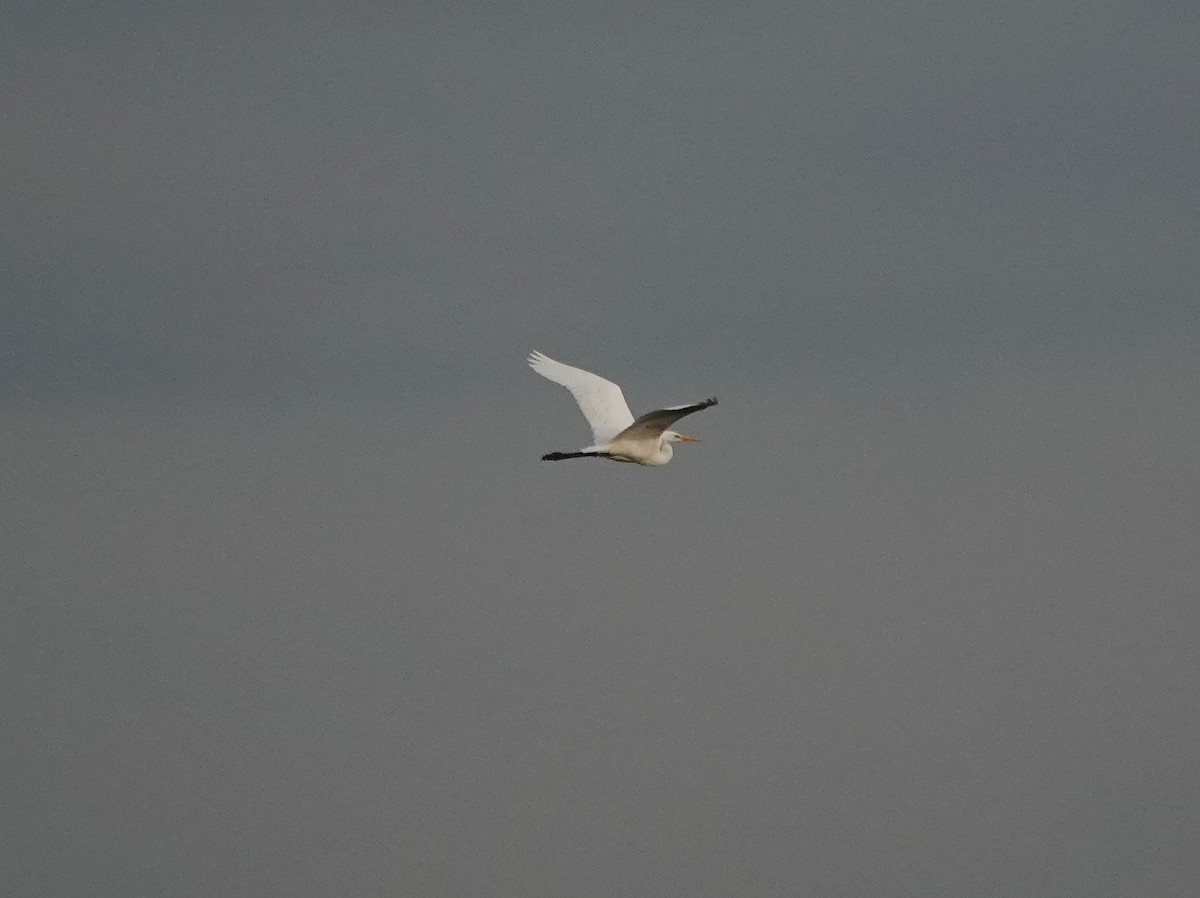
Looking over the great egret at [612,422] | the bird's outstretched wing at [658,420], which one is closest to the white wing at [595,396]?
the great egret at [612,422]

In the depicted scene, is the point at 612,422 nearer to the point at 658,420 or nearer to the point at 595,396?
the point at 595,396

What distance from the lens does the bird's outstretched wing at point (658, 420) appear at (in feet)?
125

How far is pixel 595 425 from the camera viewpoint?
46719mm

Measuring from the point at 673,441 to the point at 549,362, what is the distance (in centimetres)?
500

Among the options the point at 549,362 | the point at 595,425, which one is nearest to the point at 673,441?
the point at 595,425

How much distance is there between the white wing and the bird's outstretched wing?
4.51ft

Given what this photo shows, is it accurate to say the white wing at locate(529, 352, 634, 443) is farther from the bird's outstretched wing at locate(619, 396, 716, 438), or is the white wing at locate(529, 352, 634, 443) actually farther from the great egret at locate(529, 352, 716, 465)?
the bird's outstretched wing at locate(619, 396, 716, 438)

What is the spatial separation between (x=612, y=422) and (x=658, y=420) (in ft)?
18.1

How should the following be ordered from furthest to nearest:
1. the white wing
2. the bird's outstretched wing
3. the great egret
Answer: the white wing, the great egret, the bird's outstretched wing

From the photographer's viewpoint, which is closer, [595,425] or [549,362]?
[595,425]

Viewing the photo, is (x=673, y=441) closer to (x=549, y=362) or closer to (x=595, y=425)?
(x=595, y=425)

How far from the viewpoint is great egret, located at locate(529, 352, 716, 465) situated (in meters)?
43.0

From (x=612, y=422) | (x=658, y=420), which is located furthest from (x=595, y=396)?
(x=658, y=420)

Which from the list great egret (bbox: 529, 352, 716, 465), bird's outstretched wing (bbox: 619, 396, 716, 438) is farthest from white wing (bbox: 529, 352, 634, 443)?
bird's outstretched wing (bbox: 619, 396, 716, 438)
